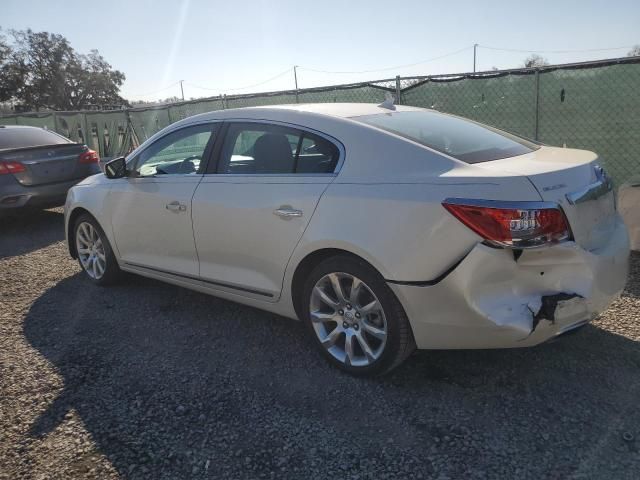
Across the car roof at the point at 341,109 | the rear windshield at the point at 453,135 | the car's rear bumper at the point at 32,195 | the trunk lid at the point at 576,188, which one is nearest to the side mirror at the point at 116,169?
the car roof at the point at 341,109

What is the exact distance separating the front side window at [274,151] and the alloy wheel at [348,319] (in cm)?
67

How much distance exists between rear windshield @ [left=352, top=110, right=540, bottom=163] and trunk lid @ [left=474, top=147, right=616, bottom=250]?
0.15 meters

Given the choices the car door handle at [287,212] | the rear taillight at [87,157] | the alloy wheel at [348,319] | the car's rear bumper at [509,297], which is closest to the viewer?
the car's rear bumper at [509,297]

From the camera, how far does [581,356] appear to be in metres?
3.22

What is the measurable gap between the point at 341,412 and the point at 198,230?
65.7 inches

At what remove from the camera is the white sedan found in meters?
2.55

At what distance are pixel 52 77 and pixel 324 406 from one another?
61.4 metres

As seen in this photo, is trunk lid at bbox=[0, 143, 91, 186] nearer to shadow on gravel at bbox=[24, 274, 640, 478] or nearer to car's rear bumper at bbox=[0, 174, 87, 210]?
car's rear bumper at bbox=[0, 174, 87, 210]

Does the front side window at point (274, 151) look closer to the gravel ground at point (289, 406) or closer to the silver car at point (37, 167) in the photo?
the gravel ground at point (289, 406)

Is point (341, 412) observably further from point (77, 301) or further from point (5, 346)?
point (77, 301)

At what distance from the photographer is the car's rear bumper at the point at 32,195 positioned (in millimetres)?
7254

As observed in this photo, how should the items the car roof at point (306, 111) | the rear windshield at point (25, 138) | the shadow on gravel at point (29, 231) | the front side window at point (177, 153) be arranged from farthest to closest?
the rear windshield at point (25, 138) → the shadow on gravel at point (29, 231) → the front side window at point (177, 153) → the car roof at point (306, 111)

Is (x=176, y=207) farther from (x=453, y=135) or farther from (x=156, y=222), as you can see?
(x=453, y=135)

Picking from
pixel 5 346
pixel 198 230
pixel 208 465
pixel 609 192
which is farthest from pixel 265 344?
pixel 609 192
